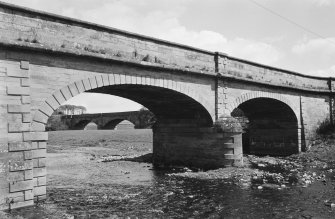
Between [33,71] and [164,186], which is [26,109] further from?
[164,186]

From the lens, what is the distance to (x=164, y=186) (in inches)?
520

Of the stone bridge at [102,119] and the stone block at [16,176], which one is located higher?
the stone bridge at [102,119]

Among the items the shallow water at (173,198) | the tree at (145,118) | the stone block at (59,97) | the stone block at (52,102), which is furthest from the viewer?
the tree at (145,118)

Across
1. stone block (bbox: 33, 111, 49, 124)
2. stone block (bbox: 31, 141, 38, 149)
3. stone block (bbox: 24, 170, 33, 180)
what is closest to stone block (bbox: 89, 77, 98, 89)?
stone block (bbox: 33, 111, 49, 124)

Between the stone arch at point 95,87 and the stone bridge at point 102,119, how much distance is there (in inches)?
1808

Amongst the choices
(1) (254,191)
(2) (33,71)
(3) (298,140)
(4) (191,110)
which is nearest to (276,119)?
(3) (298,140)

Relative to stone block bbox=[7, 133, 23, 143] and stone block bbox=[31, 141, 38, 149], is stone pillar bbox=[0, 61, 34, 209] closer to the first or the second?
stone block bbox=[7, 133, 23, 143]

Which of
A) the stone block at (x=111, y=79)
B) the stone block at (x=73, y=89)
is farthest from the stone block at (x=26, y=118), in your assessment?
the stone block at (x=111, y=79)

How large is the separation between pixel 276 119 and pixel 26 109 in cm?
1930

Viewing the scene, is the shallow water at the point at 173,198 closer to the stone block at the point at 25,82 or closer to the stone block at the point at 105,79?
the stone block at the point at 25,82

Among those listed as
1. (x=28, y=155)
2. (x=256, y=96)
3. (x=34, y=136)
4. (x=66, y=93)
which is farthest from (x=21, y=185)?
(x=256, y=96)

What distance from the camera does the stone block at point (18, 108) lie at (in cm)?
951

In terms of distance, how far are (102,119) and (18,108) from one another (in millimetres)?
61084

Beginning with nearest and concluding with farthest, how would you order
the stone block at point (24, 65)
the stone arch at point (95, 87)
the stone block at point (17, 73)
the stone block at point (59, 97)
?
the stone block at point (17, 73) → the stone block at point (24, 65) → the stone arch at point (95, 87) → the stone block at point (59, 97)
